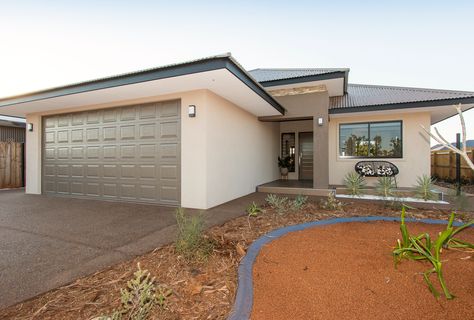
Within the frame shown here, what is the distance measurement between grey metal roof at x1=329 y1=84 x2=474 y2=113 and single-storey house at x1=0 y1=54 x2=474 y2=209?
0.11 feet

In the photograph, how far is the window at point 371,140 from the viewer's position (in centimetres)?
870

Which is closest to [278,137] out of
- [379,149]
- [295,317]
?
[379,149]

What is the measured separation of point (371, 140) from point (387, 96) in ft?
5.61

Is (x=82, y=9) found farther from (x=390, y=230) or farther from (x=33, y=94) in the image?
(x=390, y=230)

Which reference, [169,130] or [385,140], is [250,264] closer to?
[169,130]

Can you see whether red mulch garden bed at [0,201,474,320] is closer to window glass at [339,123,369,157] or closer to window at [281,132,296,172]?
window glass at [339,123,369,157]

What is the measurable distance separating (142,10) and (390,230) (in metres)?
8.50

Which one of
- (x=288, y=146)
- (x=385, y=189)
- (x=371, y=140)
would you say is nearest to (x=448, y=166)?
(x=371, y=140)

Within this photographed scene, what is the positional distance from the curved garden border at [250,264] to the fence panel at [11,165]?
37.5 ft

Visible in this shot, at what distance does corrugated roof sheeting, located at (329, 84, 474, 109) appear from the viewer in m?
7.45

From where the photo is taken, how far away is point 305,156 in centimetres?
1093

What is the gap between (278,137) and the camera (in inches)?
436

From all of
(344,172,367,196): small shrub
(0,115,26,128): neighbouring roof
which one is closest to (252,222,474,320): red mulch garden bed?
(344,172,367,196): small shrub

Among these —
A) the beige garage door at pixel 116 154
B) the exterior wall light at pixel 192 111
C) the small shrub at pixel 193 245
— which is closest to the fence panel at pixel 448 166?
the exterior wall light at pixel 192 111
